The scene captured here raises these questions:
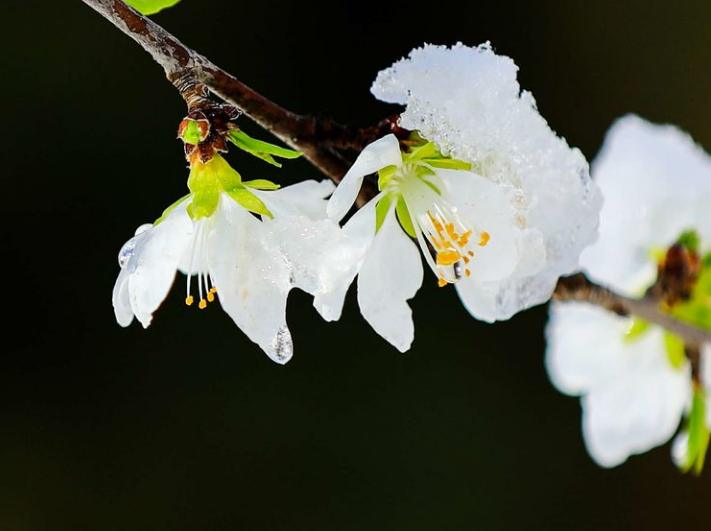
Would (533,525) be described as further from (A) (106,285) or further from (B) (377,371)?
(A) (106,285)

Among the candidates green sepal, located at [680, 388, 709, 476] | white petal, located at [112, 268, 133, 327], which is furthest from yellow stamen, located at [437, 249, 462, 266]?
green sepal, located at [680, 388, 709, 476]

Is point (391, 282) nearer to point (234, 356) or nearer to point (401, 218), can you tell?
point (401, 218)

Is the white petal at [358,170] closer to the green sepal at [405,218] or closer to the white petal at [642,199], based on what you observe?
the green sepal at [405,218]

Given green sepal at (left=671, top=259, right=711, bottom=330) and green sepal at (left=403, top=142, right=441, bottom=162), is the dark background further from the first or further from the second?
green sepal at (left=403, top=142, right=441, bottom=162)

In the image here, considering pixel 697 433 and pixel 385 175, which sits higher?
pixel 385 175

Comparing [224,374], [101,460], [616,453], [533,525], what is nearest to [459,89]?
[616,453]

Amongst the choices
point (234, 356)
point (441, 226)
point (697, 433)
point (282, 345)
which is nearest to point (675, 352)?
point (697, 433)
